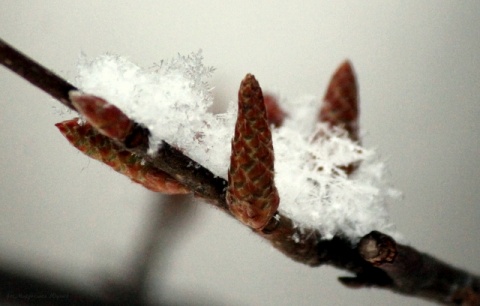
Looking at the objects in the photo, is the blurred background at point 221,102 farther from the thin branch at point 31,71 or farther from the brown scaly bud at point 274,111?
the thin branch at point 31,71

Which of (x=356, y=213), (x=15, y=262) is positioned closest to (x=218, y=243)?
(x=15, y=262)

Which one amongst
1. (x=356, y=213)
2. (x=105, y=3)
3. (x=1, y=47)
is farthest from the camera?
(x=105, y=3)

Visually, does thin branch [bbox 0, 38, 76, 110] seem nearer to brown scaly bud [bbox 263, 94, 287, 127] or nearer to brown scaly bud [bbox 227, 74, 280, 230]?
brown scaly bud [bbox 227, 74, 280, 230]

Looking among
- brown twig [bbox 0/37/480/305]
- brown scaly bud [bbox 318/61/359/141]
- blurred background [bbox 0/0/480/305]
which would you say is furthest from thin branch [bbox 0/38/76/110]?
blurred background [bbox 0/0/480/305]

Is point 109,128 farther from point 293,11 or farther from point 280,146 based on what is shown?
point 293,11

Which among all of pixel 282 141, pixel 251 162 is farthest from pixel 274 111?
pixel 251 162

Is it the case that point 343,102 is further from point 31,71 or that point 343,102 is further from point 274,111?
point 31,71
